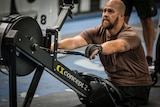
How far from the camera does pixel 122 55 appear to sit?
12.4 ft

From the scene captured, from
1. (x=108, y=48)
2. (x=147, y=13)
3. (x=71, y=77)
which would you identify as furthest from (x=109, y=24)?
(x=147, y=13)

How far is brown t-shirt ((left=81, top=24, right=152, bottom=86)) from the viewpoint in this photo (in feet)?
12.4

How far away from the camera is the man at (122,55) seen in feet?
12.1

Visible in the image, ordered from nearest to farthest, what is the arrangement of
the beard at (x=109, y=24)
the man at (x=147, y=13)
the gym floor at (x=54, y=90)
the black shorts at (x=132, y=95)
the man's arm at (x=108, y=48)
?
1. the man's arm at (x=108, y=48)
2. the beard at (x=109, y=24)
3. the black shorts at (x=132, y=95)
4. the gym floor at (x=54, y=90)
5. the man at (x=147, y=13)

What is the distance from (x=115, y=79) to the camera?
3.90 m

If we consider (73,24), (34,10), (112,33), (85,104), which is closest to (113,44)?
(112,33)

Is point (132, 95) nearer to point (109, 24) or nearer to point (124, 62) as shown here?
point (124, 62)

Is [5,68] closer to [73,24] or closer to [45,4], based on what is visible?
[45,4]

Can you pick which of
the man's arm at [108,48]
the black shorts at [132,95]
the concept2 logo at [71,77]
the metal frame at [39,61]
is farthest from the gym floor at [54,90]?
the man's arm at [108,48]

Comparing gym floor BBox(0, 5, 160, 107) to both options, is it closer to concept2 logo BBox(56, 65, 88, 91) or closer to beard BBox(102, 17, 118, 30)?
concept2 logo BBox(56, 65, 88, 91)

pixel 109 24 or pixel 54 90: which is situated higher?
pixel 109 24

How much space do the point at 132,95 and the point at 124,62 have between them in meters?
0.32

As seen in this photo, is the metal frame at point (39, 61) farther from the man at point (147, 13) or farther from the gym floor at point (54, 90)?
the man at point (147, 13)

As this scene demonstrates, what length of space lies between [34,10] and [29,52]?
3373mm
